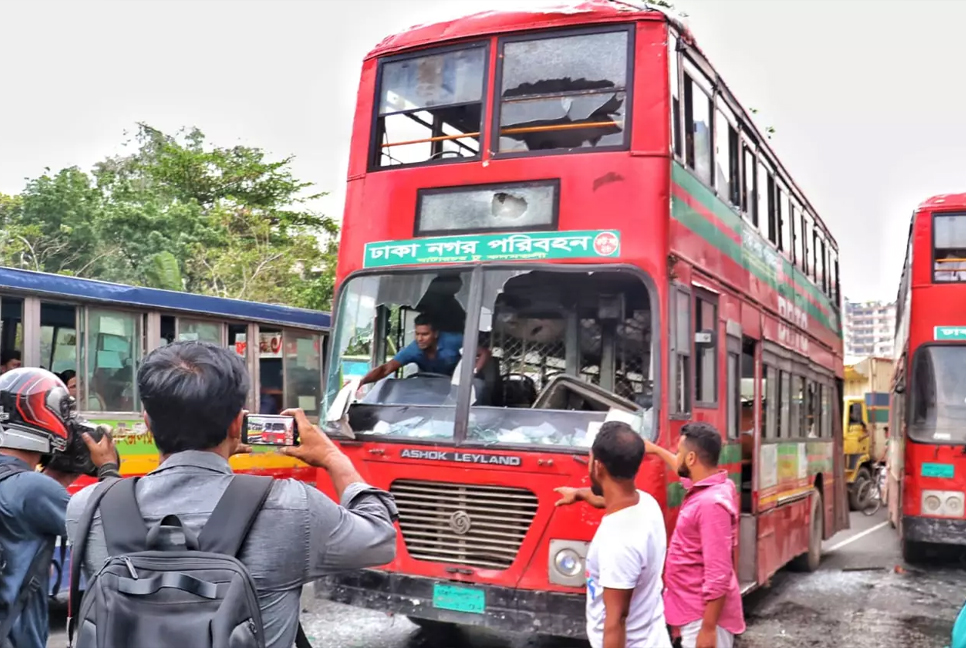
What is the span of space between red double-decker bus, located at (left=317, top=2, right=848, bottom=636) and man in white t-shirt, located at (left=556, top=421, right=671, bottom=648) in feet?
7.28

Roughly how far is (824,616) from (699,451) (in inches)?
194

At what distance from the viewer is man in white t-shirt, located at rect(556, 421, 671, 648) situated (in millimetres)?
3418

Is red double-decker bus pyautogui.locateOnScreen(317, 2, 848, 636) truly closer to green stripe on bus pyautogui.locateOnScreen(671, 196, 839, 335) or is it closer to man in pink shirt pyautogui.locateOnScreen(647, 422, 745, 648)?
green stripe on bus pyautogui.locateOnScreen(671, 196, 839, 335)

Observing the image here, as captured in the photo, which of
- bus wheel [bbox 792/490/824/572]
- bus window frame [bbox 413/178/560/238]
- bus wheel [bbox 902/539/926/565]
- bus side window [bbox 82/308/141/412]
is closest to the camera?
bus window frame [bbox 413/178/560/238]

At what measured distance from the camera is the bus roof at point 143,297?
763 centimetres

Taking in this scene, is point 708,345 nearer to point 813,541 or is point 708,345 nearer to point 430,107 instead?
point 430,107

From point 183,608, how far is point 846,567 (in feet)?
37.2

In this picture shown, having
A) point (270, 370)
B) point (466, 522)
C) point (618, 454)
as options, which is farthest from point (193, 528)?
point (270, 370)

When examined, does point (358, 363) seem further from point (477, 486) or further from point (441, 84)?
point (441, 84)

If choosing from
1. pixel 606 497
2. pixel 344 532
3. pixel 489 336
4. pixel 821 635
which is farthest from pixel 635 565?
pixel 821 635

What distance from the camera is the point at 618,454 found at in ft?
12.1

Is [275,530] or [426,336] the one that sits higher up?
[426,336]

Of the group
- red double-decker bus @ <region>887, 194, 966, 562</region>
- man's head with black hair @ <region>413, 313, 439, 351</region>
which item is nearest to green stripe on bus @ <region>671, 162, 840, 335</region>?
red double-decker bus @ <region>887, 194, 966, 562</region>

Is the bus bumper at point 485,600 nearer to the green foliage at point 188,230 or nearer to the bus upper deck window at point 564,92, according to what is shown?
the bus upper deck window at point 564,92
